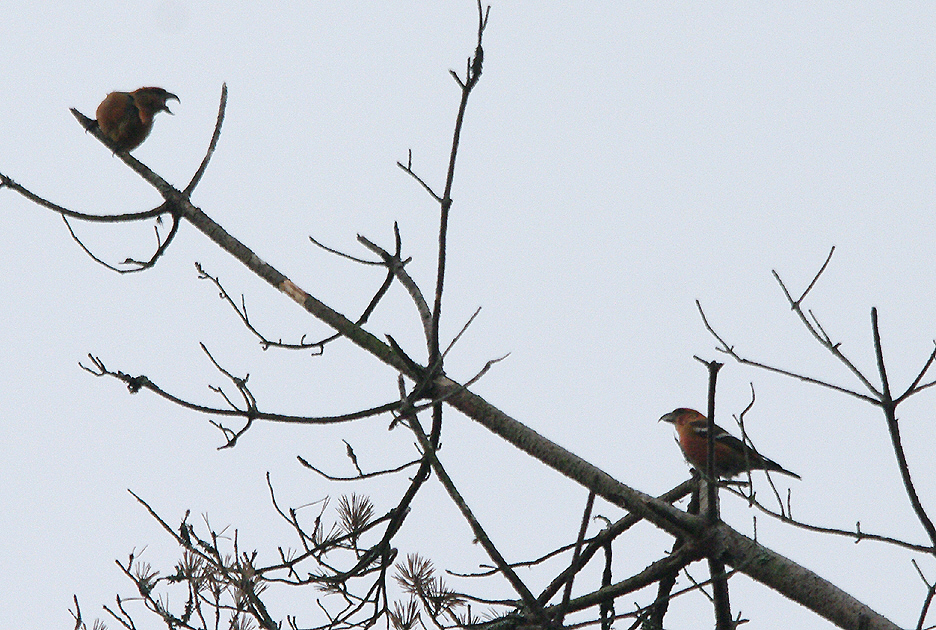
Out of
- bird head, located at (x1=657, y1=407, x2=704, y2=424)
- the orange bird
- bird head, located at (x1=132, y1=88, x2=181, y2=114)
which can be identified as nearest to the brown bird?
bird head, located at (x1=132, y1=88, x2=181, y2=114)

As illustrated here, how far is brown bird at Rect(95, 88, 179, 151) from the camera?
17.5 ft

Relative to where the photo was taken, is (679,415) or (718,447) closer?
(718,447)

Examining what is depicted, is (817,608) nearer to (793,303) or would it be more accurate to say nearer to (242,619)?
(793,303)

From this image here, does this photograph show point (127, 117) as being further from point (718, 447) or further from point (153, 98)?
point (718, 447)

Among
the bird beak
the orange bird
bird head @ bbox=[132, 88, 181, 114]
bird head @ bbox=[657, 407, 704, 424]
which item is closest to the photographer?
bird head @ bbox=[132, 88, 181, 114]

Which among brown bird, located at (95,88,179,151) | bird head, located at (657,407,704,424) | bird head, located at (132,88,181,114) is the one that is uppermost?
bird head, located at (132,88,181,114)

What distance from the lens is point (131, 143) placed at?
18.0 feet

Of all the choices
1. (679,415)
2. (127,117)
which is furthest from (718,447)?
(127,117)

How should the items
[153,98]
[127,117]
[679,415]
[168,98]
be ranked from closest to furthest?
[127,117] < [153,98] < [168,98] < [679,415]

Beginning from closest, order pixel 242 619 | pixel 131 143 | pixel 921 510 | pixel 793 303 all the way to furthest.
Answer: pixel 921 510 → pixel 793 303 → pixel 242 619 → pixel 131 143

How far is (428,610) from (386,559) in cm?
23

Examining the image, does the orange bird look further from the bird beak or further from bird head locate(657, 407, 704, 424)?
the bird beak

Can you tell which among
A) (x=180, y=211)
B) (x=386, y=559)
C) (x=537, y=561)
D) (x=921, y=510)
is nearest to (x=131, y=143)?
(x=180, y=211)

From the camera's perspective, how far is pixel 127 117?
17.6 ft
